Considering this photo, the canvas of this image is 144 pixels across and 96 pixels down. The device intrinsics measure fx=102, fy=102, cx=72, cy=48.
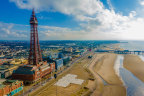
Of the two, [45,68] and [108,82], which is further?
[45,68]

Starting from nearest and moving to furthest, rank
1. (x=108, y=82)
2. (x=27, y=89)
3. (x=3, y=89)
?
(x=3, y=89)
(x=27, y=89)
(x=108, y=82)

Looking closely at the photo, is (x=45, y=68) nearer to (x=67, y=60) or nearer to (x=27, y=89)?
(x=27, y=89)

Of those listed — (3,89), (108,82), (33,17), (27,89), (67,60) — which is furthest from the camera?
(67,60)

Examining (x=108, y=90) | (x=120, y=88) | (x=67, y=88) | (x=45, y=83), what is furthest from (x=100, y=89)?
(x=45, y=83)

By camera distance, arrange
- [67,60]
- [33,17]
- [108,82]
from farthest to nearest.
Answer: [67,60] < [33,17] < [108,82]

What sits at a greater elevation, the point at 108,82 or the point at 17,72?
the point at 17,72

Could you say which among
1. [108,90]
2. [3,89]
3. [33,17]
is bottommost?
[108,90]

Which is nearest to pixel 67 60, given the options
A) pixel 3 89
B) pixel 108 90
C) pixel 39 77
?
pixel 39 77

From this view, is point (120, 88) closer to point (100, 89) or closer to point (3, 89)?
point (100, 89)

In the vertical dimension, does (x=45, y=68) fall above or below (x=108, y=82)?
above
